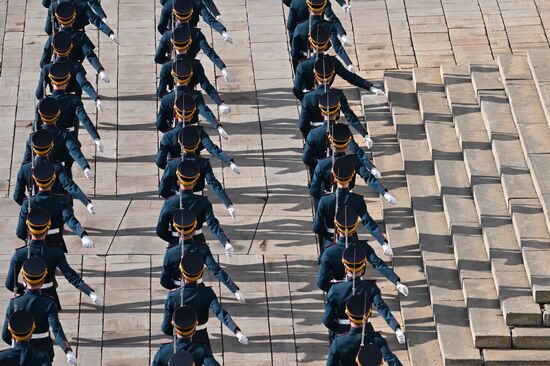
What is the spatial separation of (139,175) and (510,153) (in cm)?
585

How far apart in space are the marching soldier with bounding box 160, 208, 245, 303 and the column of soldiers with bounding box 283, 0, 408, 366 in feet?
4.19

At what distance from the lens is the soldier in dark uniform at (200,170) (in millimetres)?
24094

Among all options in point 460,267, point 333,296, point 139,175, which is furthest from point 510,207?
point 139,175

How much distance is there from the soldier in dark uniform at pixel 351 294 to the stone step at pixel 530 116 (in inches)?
144

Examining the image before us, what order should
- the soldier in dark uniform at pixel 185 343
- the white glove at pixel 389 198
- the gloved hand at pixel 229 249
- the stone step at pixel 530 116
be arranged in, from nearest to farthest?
the soldier in dark uniform at pixel 185 343
the gloved hand at pixel 229 249
the white glove at pixel 389 198
the stone step at pixel 530 116

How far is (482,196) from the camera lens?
83.1ft

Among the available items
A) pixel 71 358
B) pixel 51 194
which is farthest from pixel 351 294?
pixel 51 194

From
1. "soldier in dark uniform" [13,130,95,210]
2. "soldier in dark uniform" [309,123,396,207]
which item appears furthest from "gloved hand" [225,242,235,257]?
"soldier in dark uniform" [13,130,95,210]

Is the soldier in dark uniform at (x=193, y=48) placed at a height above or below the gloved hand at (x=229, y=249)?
above

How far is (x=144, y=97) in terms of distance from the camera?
29141 mm

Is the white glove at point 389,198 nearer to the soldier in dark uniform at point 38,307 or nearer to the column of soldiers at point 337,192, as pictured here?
the column of soldiers at point 337,192

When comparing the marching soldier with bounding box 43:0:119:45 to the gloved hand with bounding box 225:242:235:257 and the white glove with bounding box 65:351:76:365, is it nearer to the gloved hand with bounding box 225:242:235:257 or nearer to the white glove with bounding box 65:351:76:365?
the gloved hand with bounding box 225:242:235:257

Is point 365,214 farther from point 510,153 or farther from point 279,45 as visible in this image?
point 279,45

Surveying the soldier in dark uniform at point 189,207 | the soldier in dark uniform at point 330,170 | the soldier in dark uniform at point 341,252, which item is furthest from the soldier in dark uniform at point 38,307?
the soldier in dark uniform at point 330,170
